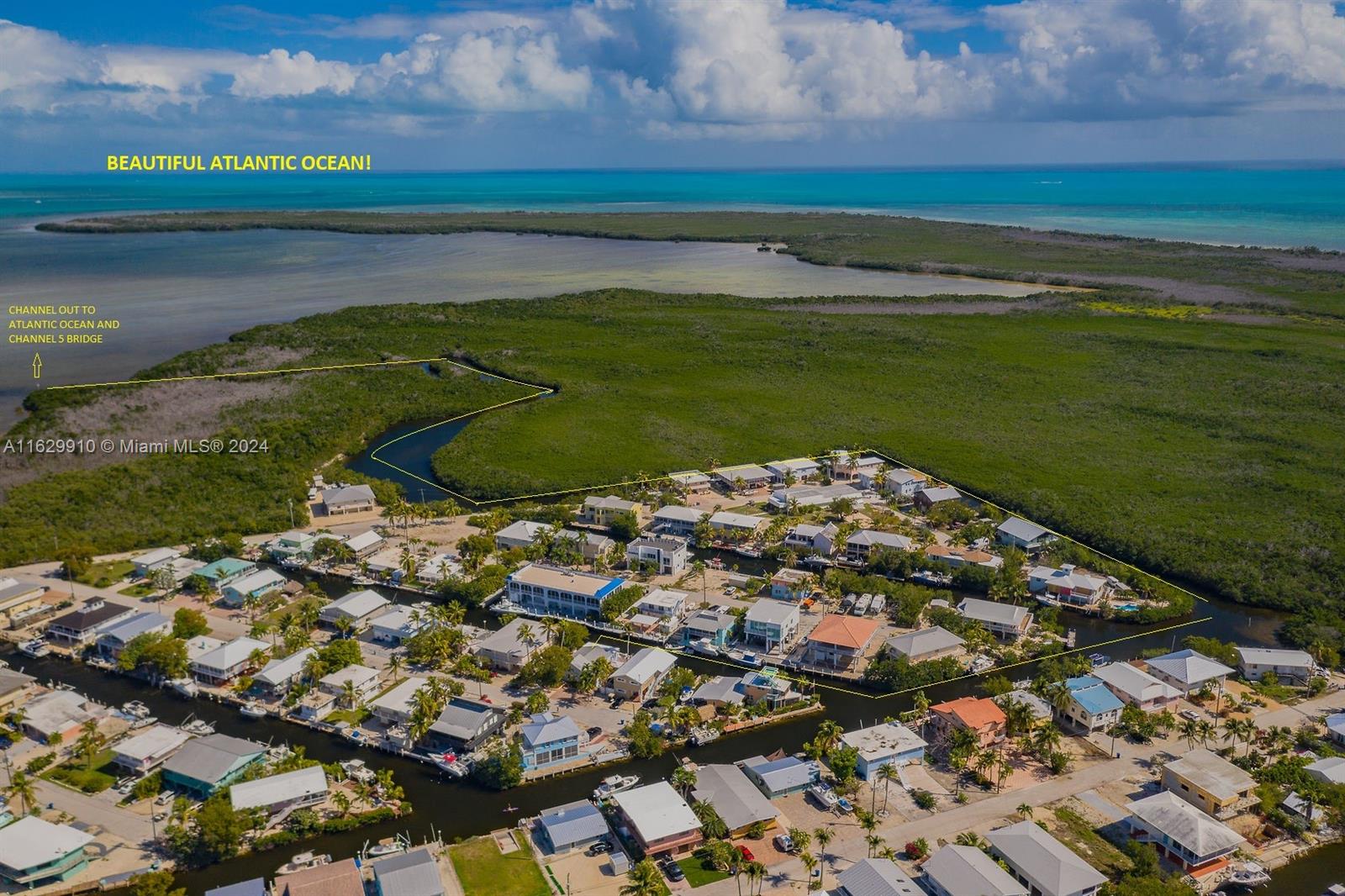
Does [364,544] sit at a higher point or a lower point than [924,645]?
higher

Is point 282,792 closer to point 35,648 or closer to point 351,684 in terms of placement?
point 351,684

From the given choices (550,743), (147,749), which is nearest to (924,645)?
(550,743)

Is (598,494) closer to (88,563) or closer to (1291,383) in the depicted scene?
(88,563)

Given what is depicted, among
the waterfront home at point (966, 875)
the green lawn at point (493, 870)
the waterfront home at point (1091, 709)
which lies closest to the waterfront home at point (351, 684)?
the green lawn at point (493, 870)

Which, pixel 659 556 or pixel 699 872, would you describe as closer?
pixel 699 872

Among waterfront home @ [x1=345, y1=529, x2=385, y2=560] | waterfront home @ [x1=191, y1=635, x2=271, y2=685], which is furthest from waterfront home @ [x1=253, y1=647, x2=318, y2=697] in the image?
waterfront home @ [x1=345, y1=529, x2=385, y2=560]

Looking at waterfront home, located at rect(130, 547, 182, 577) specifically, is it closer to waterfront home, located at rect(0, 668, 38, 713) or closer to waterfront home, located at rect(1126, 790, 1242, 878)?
waterfront home, located at rect(0, 668, 38, 713)
